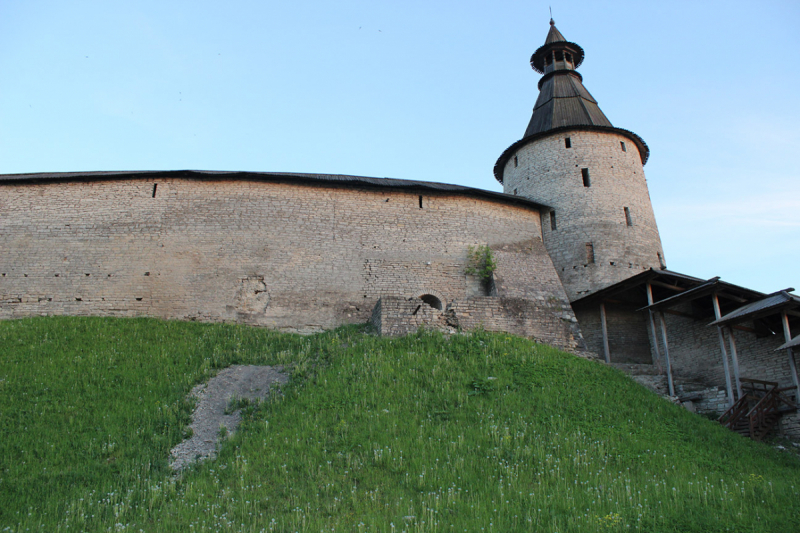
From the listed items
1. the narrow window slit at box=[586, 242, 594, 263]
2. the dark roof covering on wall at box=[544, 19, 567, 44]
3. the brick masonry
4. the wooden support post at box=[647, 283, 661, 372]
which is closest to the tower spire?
the dark roof covering on wall at box=[544, 19, 567, 44]

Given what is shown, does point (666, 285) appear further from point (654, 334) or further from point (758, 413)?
point (758, 413)

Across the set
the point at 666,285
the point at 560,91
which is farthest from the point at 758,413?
the point at 560,91

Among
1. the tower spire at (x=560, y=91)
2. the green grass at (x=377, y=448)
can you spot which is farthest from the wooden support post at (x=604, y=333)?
the tower spire at (x=560, y=91)

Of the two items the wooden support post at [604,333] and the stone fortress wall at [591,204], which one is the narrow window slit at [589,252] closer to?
the stone fortress wall at [591,204]

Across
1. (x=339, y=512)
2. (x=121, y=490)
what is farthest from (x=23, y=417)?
(x=339, y=512)

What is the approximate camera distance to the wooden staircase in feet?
35.7

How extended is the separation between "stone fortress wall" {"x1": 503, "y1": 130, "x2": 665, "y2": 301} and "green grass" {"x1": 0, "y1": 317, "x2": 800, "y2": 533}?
21.9ft

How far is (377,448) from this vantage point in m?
7.78

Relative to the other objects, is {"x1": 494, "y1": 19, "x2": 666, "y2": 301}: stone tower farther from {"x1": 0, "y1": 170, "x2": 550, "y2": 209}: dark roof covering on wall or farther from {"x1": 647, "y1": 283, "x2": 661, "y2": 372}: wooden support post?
{"x1": 0, "y1": 170, "x2": 550, "y2": 209}: dark roof covering on wall

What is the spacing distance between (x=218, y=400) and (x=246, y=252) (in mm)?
7229

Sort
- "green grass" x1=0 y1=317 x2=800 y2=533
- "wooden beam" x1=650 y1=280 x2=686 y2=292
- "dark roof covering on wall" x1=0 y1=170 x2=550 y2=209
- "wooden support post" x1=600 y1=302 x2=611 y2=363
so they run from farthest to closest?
"dark roof covering on wall" x1=0 y1=170 x2=550 y2=209 → "wooden support post" x1=600 y1=302 x2=611 y2=363 → "wooden beam" x1=650 y1=280 x2=686 y2=292 → "green grass" x1=0 y1=317 x2=800 y2=533

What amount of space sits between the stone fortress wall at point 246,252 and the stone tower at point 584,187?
5.18 feet

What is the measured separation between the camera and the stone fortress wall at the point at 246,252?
15.6 m

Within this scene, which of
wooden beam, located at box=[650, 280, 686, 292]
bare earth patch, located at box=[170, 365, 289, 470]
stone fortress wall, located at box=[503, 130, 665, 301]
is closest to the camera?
bare earth patch, located at box=[170, 365, 289, 470]
